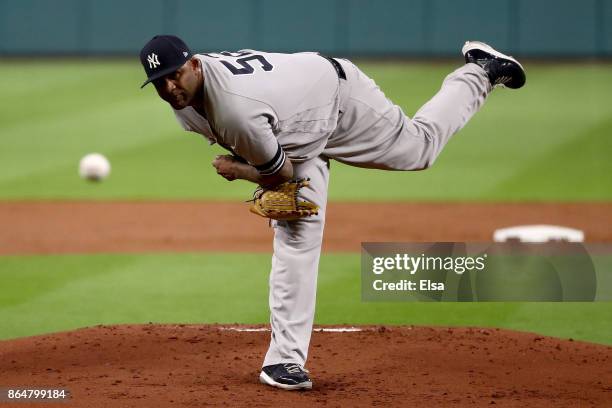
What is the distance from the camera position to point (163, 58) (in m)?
4.43

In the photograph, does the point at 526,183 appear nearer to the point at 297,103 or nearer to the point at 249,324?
the point at 249,324

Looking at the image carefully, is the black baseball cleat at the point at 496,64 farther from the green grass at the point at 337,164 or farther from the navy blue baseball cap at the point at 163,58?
the green grass at the point at 337,164

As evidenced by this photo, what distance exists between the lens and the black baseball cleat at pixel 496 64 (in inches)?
218

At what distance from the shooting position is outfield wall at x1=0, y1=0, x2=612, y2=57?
21.0 meters

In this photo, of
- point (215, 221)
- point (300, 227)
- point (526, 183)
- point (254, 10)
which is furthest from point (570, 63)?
point (300, 227)

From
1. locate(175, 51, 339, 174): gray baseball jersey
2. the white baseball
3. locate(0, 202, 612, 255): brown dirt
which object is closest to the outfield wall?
the white baseball

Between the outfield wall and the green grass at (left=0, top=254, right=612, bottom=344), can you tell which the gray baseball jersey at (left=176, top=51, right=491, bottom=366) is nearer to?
the green grass at (left=0, top=254, right=612, bottom=344)

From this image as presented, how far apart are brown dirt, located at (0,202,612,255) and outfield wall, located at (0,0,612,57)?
34.9ft

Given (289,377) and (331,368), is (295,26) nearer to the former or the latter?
(331,368)

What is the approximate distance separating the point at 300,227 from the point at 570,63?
1730 cm

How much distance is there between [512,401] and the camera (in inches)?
190

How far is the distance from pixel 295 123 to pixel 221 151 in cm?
1008

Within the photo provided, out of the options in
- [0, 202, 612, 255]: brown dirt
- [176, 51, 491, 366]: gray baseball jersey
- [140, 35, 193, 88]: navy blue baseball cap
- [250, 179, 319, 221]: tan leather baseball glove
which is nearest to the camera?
[140, 35, 193, 88]: navy blue baseball cap

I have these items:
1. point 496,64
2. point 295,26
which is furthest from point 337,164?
point 295,26
